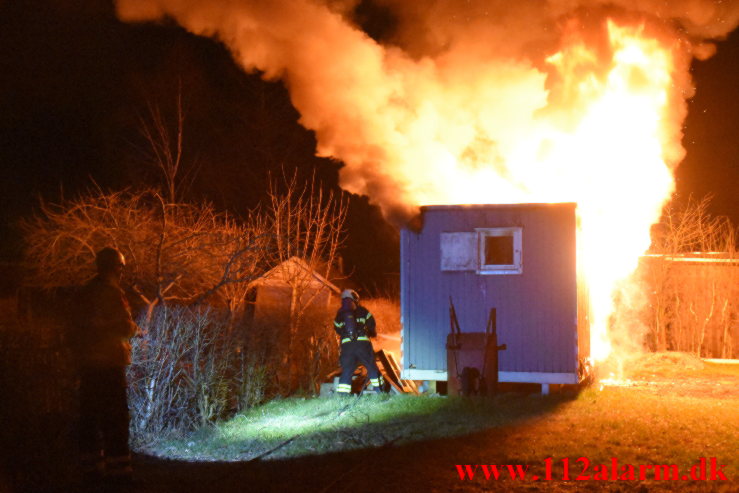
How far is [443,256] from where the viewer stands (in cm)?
1272

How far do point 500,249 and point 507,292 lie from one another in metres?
1.41

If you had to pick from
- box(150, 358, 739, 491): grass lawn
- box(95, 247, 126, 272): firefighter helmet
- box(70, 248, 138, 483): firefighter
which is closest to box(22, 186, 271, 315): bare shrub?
box(150, 358, 739, 491): grass lawn

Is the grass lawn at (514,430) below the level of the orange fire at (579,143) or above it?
below

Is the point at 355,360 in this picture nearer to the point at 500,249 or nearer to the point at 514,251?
the point at 514,251

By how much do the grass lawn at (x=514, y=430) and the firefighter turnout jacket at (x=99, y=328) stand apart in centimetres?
239

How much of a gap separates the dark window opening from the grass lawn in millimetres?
2801

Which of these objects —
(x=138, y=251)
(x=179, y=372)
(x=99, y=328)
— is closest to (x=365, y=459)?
(x=99, y=328)

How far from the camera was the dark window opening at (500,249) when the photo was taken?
13328mm

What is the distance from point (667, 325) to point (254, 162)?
17047 mm


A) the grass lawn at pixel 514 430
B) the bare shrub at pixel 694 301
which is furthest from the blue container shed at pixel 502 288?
the bare shrub at pixel 694 301

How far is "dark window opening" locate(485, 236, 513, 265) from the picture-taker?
13.3m

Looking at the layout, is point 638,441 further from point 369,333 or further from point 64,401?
point 64,401

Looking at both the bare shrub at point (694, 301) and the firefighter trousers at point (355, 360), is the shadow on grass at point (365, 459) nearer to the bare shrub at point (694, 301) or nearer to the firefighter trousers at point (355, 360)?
the firefighter trousers at point (355, 360)

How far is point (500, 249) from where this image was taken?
1368 centimetres
